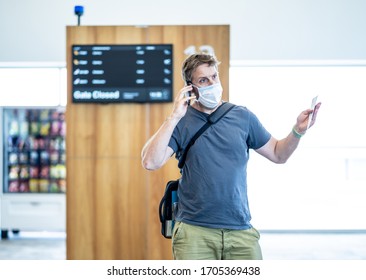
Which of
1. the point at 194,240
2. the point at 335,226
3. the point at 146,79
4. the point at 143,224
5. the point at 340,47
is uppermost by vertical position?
the point at 340,47

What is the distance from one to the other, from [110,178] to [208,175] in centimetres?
205

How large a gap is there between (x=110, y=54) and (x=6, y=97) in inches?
97.1

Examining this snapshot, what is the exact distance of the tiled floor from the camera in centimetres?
516


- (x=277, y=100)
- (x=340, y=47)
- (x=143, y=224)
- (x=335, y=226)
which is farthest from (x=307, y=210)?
(x=143, y=224)

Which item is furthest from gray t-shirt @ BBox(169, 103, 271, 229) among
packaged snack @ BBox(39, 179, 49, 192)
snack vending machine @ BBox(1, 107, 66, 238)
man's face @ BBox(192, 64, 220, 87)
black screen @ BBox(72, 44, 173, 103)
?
packaged snack @ BBox(39, 179, 49, 192)

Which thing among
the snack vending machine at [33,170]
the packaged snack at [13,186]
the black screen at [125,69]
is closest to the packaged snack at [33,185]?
the snack vending machine at [33,170]

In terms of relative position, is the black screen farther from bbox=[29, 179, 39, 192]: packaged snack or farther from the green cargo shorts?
bbox=[29, 179, 39, 192]: packaged snack

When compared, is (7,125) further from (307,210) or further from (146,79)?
(307,210)

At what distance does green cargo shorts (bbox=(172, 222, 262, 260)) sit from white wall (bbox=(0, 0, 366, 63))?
11.2 feet

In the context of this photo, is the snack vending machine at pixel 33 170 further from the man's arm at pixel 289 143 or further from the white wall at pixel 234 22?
the man's arm at pixel 289 143

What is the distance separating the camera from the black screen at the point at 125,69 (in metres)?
3.93

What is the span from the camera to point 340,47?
529 cm

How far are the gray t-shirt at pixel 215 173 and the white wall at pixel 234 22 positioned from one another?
322cm

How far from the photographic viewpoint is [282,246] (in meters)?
5.59
